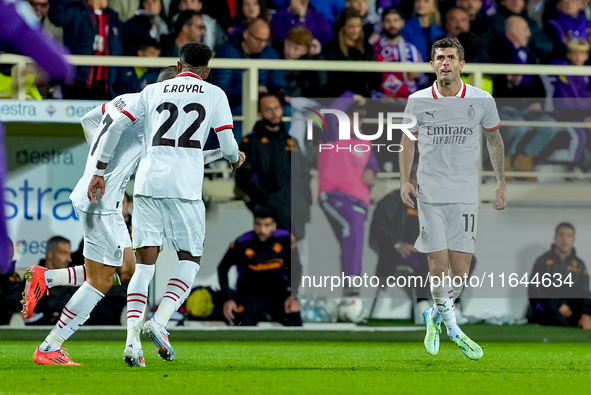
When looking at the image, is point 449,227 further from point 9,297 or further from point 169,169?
point 9,297

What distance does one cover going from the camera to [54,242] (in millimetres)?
9641

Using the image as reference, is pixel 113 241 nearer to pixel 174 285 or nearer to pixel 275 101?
pixel 174 285

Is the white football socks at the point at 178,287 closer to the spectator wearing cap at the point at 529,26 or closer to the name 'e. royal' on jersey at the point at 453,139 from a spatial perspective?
the name 'e. royal' on jersey at the point at 453,139

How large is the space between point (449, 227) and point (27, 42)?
446cm

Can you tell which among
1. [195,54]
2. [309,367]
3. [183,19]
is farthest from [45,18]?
[309,367]

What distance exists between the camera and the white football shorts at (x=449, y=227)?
7863 millimetres

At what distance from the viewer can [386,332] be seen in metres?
9.92

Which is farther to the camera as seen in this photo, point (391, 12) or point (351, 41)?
point (391, 12)

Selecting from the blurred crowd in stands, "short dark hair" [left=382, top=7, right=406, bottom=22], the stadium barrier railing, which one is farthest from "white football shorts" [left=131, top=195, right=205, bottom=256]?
"short dark hair" [left=382, top=7, right=406, bottom=22]

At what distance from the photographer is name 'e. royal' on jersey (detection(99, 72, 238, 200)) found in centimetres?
661

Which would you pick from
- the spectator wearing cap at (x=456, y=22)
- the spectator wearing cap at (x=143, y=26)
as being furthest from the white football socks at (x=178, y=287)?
the spectator wearing cap at (x=456, y=22)

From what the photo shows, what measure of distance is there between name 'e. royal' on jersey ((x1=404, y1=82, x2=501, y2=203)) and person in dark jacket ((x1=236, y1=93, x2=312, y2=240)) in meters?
2.03

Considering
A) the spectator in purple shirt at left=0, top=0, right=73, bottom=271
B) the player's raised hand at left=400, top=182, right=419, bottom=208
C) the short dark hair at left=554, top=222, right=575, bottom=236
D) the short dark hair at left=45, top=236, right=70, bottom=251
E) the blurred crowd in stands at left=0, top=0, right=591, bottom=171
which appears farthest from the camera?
the blurred crowd in stands at left=0, top=0, right=591, bottom=171

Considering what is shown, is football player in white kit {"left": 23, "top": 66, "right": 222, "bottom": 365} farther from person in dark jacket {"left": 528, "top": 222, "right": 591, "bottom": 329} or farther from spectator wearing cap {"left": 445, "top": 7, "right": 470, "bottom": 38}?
spectator wearing cap {"left": 445, "top": 7, "right": 470, "bottom": 38}
